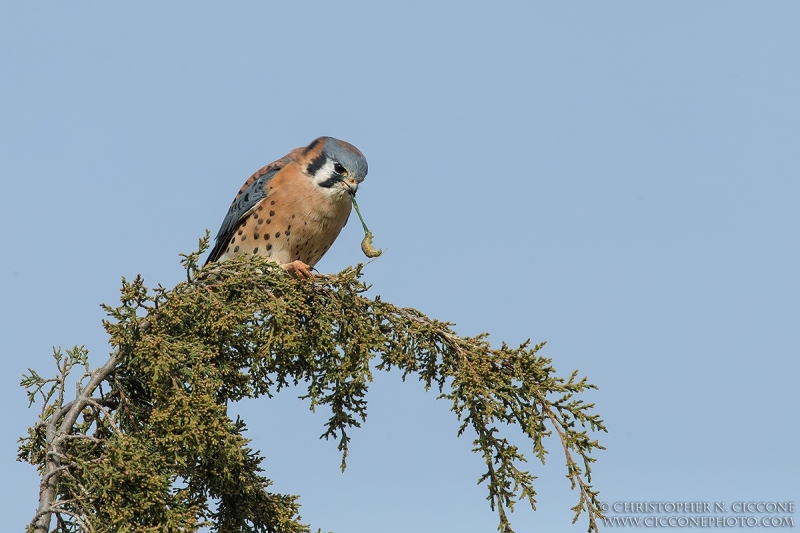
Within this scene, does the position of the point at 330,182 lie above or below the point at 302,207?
above

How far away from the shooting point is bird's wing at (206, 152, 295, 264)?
762 cm

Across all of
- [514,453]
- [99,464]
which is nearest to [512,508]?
[514,453]

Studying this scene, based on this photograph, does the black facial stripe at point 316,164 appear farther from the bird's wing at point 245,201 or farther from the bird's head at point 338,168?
the bird's wing at point 245,201

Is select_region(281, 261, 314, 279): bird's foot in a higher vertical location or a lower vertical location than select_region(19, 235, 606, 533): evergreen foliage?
higher

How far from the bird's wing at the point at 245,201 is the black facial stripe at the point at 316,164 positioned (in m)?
0.34

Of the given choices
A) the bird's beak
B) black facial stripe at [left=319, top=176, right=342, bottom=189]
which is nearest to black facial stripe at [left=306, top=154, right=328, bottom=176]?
black facial stripe at [left=319, top=176, right=342, bottom=189]

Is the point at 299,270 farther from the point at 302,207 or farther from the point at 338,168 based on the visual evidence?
the point at 338,168

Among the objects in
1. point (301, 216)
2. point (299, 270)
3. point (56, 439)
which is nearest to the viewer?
point (56, 439)

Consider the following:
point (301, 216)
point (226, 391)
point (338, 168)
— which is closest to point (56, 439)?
point (226, 391)

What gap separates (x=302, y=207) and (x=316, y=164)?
41 cm

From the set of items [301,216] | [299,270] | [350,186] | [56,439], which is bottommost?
[56,439]

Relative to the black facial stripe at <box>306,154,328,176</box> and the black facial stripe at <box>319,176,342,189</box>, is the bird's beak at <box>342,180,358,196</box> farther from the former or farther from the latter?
the black facial stripe at <box>306,154,328,176</box>

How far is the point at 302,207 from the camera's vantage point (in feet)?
24.1

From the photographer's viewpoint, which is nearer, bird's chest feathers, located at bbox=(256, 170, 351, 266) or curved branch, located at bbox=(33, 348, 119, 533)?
curved branch, located at bbox=(33, 348, 119, 533)
